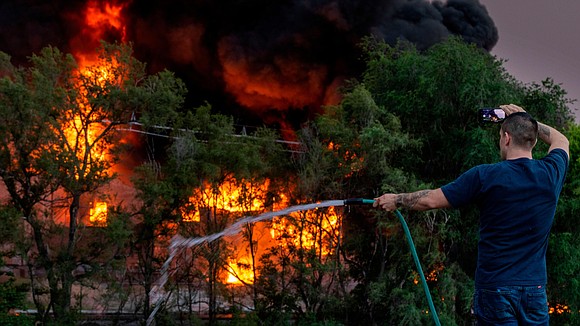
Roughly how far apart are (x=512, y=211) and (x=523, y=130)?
53cm

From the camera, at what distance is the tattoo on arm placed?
4.16 meters

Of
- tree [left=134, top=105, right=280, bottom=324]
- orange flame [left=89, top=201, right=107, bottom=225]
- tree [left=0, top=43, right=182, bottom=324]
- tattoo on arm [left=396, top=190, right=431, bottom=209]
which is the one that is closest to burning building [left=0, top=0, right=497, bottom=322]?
tree [left=134, top=105, right=280, bottom=324]

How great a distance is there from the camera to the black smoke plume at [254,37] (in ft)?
91.1

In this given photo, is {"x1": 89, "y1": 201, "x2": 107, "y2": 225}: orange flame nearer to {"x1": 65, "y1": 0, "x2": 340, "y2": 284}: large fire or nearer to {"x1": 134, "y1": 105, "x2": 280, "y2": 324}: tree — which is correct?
{"x1": 65, "y1": 0, "x2": 340, "y2": 284}: large fire

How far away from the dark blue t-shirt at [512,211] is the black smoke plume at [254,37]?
21.9 m

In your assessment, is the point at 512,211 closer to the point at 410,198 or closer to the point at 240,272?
the point at 410,198

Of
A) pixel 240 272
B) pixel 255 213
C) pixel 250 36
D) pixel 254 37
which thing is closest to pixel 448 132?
pixel 255 213

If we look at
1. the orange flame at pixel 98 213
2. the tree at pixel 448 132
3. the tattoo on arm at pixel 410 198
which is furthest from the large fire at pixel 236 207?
the tattoo on arm at pixel 410 198

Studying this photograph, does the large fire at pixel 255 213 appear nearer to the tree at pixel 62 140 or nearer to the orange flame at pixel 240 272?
the orange flame at pixel 240 272

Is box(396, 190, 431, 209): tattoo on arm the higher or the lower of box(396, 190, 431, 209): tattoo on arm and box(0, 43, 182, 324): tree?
the lower

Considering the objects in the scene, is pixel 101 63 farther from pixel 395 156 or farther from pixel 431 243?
pixel 431 243

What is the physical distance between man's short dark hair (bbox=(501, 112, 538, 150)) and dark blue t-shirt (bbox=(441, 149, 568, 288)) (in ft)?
0.40

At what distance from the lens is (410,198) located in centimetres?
431

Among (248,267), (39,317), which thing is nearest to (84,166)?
(39,317)
